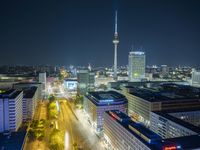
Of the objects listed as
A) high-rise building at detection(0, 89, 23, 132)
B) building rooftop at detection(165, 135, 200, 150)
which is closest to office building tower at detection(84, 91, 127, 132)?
high-rise building at detection(0, 89, 23, 132)

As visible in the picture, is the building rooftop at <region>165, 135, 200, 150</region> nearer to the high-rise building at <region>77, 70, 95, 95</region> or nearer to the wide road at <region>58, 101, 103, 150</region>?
the wide road at <region>58, 101, 103, 150</region>

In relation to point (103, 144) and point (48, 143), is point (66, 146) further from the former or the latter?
point (103, 144)

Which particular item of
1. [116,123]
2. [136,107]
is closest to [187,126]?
[116,123]

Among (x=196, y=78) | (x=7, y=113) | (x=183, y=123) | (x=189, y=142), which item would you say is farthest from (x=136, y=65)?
(x=189, y=142)

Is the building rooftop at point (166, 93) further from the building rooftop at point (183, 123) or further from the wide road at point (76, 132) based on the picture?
the wide road at point (76, 132)

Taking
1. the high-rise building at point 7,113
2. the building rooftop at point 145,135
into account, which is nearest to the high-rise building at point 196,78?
the building rooftop at point 145,135

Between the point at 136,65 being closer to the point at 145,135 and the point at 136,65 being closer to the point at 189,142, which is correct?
the point at 189,142
